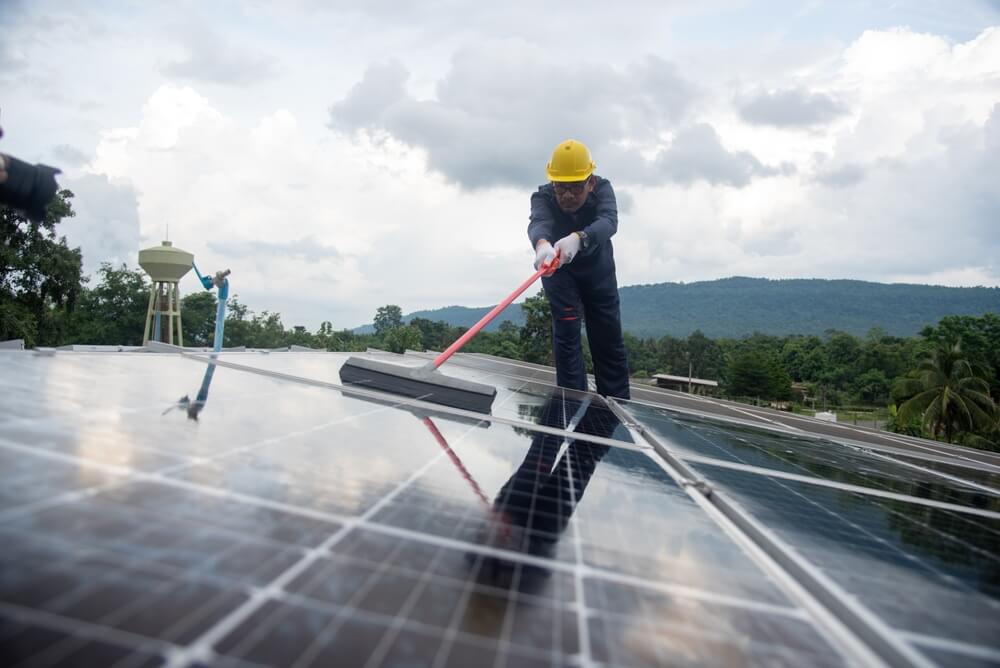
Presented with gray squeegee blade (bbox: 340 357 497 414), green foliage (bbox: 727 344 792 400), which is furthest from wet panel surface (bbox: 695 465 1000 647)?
green foliage (bbox: 727 344 792 400)

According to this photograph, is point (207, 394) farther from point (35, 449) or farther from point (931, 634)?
point (931, 634)

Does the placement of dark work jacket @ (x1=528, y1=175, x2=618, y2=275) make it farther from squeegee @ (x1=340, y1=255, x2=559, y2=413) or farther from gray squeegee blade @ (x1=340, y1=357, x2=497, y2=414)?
gray squeegee blade @ (x1=340, y1=357, x2=497, y2=414)

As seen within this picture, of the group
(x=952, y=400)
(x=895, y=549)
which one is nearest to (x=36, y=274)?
(x=895, y=549)

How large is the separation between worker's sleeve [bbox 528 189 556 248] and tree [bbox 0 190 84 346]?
27.1 meters

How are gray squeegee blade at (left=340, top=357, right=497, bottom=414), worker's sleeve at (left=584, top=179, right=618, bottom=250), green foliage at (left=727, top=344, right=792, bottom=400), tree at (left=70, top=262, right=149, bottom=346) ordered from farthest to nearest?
1. green foliage at (left=727, top=344, right=792, bottom=400)
2. tree at (left=70, top=262, right=149, bottom=346)
3. worker's sleeve at (left=584, top=179, right=618, bottom=250)
4. gray squeegee blade at (left=340, top=357, right=497, bottom=414)

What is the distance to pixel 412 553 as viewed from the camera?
4.62ft

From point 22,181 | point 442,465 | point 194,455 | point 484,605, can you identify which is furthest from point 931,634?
point 22,181

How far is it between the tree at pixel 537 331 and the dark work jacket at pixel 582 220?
41.4 m

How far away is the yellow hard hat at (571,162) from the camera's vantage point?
6.62m

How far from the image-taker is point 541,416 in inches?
180

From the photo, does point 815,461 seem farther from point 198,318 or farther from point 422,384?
point 198,318

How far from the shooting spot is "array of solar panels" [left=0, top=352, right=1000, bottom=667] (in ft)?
3.31

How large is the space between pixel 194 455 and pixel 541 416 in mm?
2980

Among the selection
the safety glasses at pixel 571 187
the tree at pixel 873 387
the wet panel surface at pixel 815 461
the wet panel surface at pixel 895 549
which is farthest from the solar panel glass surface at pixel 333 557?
the tree at pixel 873 387
